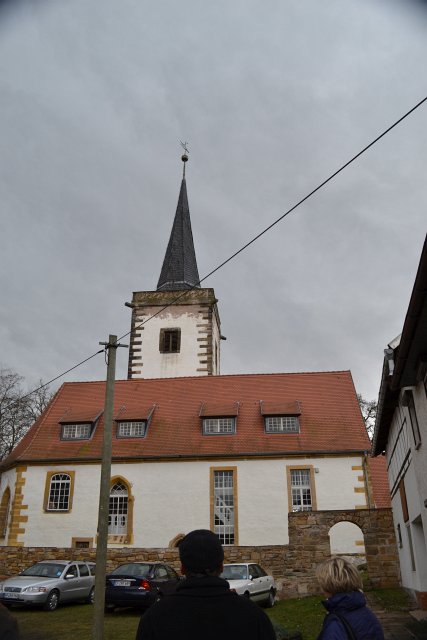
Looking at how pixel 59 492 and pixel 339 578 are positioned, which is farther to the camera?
pixel 59 492

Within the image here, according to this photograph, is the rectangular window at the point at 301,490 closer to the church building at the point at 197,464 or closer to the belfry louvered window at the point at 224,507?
the church building at the point at 197,464

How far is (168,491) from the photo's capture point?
2572 cm

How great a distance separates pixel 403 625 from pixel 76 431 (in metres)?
20.8

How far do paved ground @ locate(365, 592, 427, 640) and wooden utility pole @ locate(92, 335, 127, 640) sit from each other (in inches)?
199

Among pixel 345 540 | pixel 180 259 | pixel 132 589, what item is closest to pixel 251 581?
pixel 132 589

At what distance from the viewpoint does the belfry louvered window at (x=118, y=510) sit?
84.3 ft

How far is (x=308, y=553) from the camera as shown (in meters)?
19.7

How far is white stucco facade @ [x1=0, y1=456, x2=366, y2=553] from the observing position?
2462 centimetres

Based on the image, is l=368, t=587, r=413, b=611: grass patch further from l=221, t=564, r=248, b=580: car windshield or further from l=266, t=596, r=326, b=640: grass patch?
l=221, t=564, r=248, b=580: car windshield

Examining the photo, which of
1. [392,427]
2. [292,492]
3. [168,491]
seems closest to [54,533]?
[168,491]

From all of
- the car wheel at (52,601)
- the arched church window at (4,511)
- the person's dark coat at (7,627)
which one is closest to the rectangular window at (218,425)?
the arched church window at (4,511)

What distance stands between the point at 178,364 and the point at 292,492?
13.6 metres

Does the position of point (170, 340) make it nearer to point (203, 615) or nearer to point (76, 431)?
point (76, 431)

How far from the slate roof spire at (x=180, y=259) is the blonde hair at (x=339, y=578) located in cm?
3722
